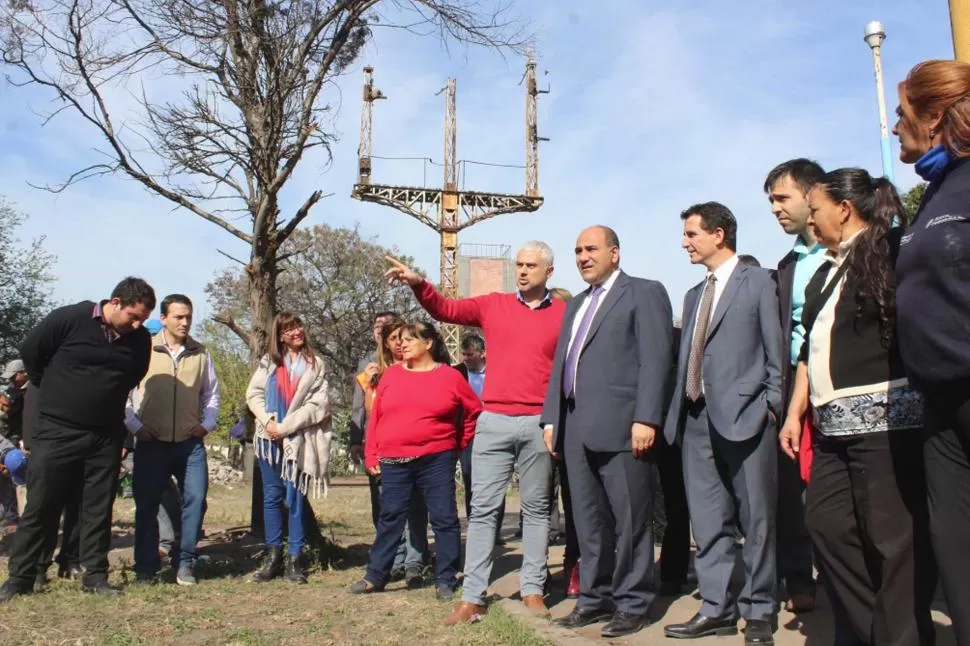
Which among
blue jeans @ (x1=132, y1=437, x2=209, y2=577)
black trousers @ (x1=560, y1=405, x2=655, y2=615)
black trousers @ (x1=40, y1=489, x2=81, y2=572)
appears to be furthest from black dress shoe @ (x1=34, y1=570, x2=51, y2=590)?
black trousers @ (x1=560, y1=405, x2=655, y2=615)

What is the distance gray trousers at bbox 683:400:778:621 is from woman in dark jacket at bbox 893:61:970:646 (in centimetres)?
158

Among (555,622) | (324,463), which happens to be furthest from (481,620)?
(324,463)

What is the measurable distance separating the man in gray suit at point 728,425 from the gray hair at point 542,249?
3.76 ft

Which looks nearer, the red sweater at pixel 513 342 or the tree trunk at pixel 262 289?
the red sweater at pixel 513 342

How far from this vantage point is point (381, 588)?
634 cm

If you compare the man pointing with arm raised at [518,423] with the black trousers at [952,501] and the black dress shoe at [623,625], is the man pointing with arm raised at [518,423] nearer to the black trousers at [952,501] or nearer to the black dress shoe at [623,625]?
the black dress shoe at [623,625]

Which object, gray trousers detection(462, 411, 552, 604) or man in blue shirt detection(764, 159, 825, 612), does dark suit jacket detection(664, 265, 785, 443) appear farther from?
gray trousers detection(462, 411, 552, 604)

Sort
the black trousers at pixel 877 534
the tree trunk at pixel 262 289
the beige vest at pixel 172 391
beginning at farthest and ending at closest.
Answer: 1. the tree trunk at pixel 262 289
2. the beige vest at pixel 172 391
3. the black trousers at pixel 877 534

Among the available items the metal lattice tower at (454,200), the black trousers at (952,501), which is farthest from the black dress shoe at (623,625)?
the metal lattice tower at (454,200)

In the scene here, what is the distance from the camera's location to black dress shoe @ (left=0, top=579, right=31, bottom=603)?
592 cm

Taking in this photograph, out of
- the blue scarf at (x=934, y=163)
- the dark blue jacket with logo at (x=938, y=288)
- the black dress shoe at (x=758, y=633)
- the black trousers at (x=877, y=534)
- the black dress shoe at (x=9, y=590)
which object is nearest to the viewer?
the dark blue jacket with logo at (x=938, y=288)

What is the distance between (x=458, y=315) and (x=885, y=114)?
7783 mm

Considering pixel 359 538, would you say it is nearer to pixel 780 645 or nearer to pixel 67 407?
pixel 67 407

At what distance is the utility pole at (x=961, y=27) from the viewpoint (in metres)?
5.45
